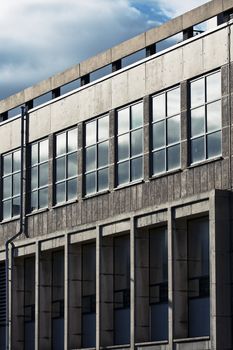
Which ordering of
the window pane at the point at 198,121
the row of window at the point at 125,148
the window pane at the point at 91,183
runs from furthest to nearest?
the window pane at the point at 91,183, the window pane at the point at 198,121, the row of window at the point at 125,148

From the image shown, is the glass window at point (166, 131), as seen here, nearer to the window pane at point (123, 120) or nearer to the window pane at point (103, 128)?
the window pane at point (123, 120)

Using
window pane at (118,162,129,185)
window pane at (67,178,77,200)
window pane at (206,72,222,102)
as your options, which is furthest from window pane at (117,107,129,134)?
window pane at (206,72,222,102)

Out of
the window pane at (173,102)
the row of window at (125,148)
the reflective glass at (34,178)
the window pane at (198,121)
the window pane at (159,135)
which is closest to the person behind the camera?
the row of window at (125,148)

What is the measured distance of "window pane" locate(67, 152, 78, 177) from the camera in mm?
51531

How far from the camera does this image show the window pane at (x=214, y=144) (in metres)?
42.8

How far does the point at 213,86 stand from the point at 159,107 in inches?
135

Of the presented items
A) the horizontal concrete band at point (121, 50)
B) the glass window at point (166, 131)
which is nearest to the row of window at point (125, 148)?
the glass window at point (166, 131)

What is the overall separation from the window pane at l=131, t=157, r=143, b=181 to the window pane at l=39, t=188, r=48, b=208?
21.9 feet

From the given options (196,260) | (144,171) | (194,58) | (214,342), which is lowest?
(214,342)

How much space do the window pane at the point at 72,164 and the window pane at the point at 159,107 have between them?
590 centimetres

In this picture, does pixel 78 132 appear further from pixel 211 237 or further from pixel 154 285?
pixel 211 237

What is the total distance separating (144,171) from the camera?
46719 millimetres

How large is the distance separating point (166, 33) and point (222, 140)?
17.6 ft

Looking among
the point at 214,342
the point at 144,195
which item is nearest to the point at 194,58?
the point at 144,195
